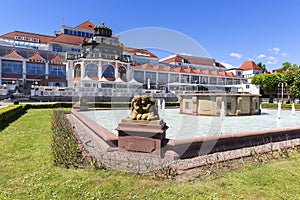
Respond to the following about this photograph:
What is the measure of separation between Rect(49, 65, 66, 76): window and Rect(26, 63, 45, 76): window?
1.63 m

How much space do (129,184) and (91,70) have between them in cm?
4264

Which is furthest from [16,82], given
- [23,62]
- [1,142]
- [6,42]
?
[1,142]

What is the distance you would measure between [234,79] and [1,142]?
239 ft

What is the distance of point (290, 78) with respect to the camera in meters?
43.8

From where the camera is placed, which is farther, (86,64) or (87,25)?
(87,25)

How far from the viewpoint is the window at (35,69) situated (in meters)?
42.6

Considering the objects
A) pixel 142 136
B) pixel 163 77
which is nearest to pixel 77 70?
pixel 163 77

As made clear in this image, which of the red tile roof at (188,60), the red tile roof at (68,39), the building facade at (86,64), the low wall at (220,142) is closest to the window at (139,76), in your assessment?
the building facade at (86,64)

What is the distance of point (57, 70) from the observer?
149 ft

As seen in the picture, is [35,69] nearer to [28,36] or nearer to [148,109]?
[28,36]

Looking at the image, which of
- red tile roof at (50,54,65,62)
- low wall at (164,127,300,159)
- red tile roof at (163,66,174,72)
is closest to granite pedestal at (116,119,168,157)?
low wall at (164,127,300,159)

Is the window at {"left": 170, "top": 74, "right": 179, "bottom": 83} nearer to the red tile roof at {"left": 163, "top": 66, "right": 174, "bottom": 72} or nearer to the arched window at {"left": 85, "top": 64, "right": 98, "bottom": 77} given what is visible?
the red tile roof at {"left": 163, "top": 66, "right": 174, "bottom": 72}

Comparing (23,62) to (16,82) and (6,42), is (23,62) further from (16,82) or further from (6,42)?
(6,42)

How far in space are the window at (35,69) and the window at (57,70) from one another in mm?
1629
